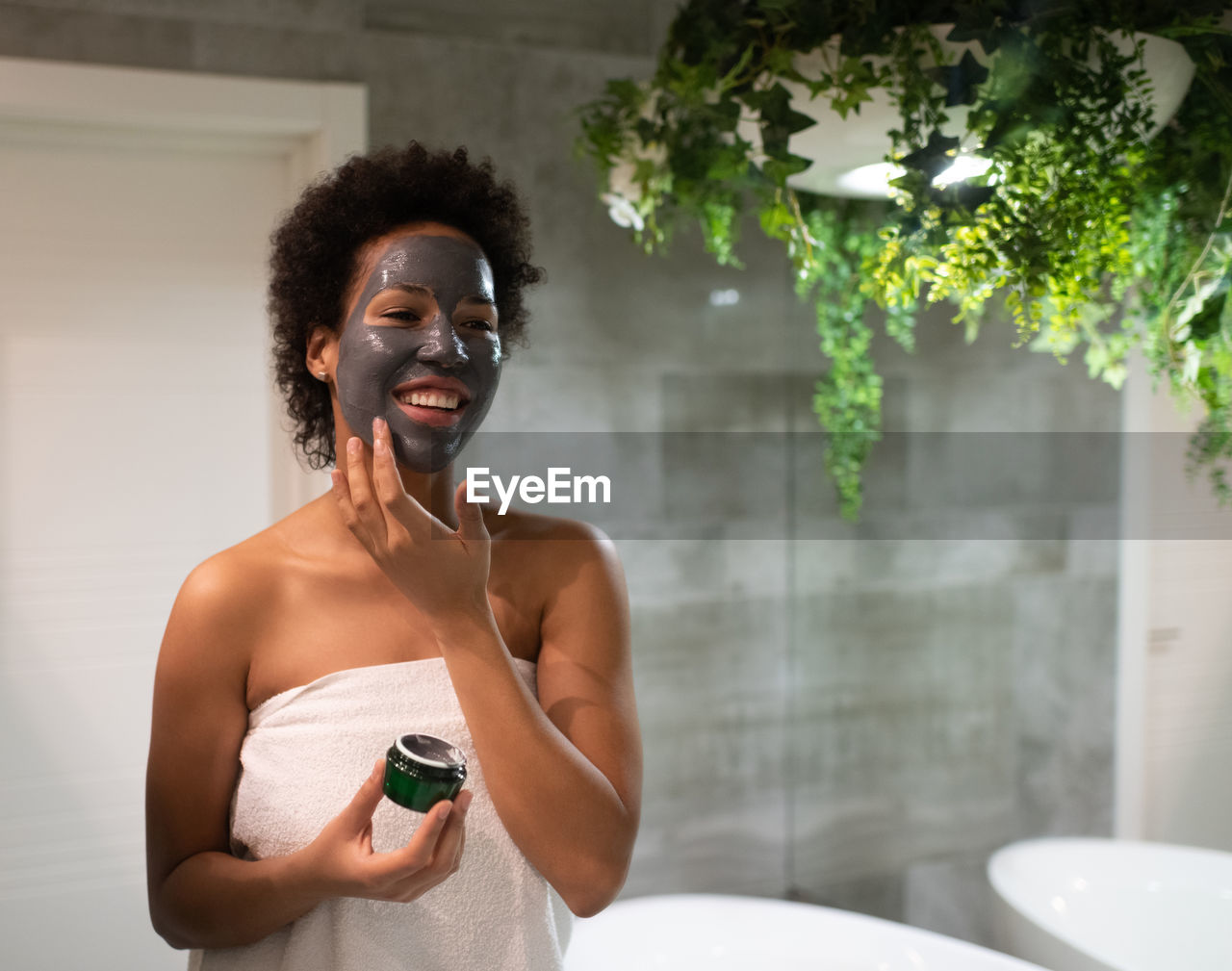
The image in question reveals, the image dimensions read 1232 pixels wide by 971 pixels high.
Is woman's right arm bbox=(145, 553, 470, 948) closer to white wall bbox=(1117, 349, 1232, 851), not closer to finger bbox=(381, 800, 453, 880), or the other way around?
finger bbox=(381, 800, 453, 880)

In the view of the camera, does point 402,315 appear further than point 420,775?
Yes

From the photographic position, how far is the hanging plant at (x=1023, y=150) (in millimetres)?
1145

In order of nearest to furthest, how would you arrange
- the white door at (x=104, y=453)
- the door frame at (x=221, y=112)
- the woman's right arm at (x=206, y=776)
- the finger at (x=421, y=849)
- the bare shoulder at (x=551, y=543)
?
the finger at (x=421, y=849) → the woman's right arm at (x=206, y=776) → the bare shoulder at (x=551, y=543) → the door frame at (x=221, y=112) → the white door at (x=104, y=453)

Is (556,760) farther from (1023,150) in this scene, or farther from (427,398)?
(1023,150)

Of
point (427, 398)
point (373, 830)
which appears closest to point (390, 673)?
point (373, 830)

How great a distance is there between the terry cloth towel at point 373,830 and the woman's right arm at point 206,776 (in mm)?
21

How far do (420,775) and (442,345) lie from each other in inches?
12.8

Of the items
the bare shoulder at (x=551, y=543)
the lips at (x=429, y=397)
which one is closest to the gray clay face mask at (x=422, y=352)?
the lips at (x=429, y=397)

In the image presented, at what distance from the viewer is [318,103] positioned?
179 cm

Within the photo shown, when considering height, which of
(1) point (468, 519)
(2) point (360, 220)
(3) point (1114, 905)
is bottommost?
(3) point (1114, 905)

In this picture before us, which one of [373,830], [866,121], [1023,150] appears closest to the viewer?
[373,830]

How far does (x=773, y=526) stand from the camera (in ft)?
7.06

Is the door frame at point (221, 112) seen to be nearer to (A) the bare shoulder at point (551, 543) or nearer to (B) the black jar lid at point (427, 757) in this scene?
(A) the bare shoulder at point (551, 543)

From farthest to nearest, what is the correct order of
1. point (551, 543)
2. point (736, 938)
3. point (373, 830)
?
point (736, 938) < point (551, 543) < point (373, 830)
